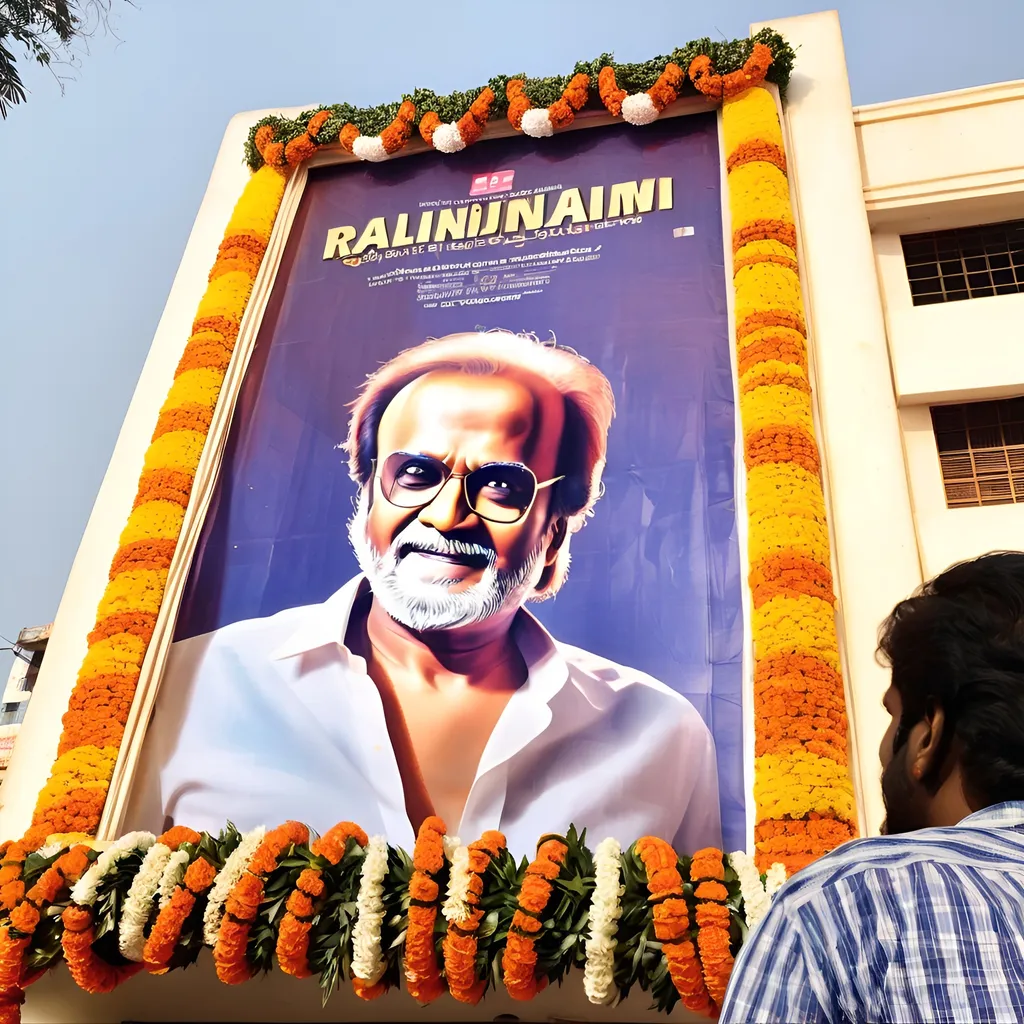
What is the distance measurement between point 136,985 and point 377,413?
3677 mm

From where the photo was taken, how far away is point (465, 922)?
12.7ft

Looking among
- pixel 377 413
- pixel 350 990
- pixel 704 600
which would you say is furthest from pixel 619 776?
pixel 377 413

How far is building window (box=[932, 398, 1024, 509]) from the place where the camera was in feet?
20.9

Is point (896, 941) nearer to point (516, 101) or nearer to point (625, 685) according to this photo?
point (625, 685)

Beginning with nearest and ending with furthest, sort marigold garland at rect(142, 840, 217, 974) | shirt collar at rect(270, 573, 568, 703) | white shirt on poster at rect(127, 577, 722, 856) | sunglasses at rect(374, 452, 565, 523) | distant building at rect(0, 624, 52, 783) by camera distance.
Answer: marigold garland at rect(142, 840, 217, 974), white shirt on poster at rect(127, 577, 722, 856), shirt collar at rect(270, 573, 568, 703), sunglasses at rect(374, 452, 565, 523), distant building at rect(0, 624, 52, 783)

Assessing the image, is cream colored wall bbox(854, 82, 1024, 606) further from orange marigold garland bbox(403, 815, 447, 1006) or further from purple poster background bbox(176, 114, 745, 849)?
orange marigold garland bbox(403, 815, 447, 1006)

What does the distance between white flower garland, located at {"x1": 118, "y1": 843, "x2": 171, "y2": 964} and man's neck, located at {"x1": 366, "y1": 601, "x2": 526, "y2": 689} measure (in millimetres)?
1722

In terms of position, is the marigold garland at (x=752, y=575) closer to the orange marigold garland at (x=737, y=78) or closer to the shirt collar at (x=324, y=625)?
the orange marigold garland at (x=737, y=78)

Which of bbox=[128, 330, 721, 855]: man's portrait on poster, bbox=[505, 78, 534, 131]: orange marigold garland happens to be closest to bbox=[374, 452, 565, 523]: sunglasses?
bbox=[128, 330, 721, 855]: man's portrait on poster

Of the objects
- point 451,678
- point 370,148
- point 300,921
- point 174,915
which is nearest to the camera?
point 300,921

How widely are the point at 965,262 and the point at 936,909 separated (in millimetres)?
7282

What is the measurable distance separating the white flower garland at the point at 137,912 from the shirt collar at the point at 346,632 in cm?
166

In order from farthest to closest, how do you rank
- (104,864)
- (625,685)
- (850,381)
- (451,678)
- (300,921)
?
1. (850,381)
2. (451,678)
3. (625,685)
4. (104,864)
5. (300,921)

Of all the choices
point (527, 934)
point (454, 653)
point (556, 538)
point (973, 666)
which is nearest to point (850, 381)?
point (556, 538)
